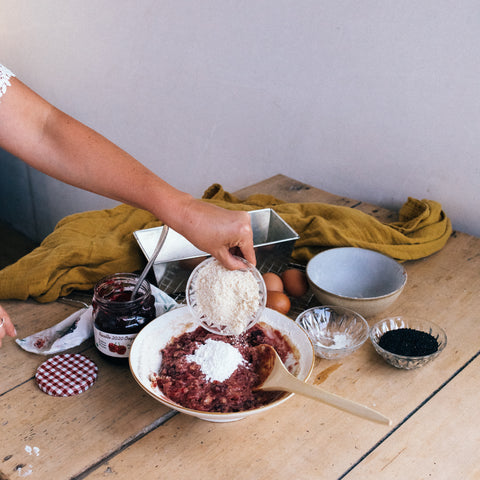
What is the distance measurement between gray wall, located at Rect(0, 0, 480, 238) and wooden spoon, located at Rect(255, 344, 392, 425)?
35.3 inches

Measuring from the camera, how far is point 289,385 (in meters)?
0.86

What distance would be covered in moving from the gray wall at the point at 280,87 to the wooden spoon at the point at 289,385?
897mm

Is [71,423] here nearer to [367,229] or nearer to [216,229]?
[216,229]

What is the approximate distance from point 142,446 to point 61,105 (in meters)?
2.37

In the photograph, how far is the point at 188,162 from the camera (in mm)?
2350

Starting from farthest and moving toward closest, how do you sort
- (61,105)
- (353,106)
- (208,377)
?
(61,105) → (353,106) → (208,377)

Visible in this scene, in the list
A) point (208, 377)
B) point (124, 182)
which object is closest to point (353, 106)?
point (124, 182)

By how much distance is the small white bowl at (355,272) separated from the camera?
4.18 ft

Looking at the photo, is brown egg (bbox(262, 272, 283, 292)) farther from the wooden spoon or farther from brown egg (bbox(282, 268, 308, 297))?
the wooden spoon

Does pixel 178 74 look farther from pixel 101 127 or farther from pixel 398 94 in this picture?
pixel 398 94

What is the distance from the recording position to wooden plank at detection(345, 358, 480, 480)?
833mm

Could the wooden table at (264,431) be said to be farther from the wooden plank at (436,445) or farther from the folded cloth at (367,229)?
the folded cloth at (367,229)

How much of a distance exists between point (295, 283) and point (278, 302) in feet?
0.34

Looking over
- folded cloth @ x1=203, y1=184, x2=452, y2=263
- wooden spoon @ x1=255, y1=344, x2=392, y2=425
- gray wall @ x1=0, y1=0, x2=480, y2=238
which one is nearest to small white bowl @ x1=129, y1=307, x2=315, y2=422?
wooden spoon @ x1=255, y1=344, x2=392, y2=425
